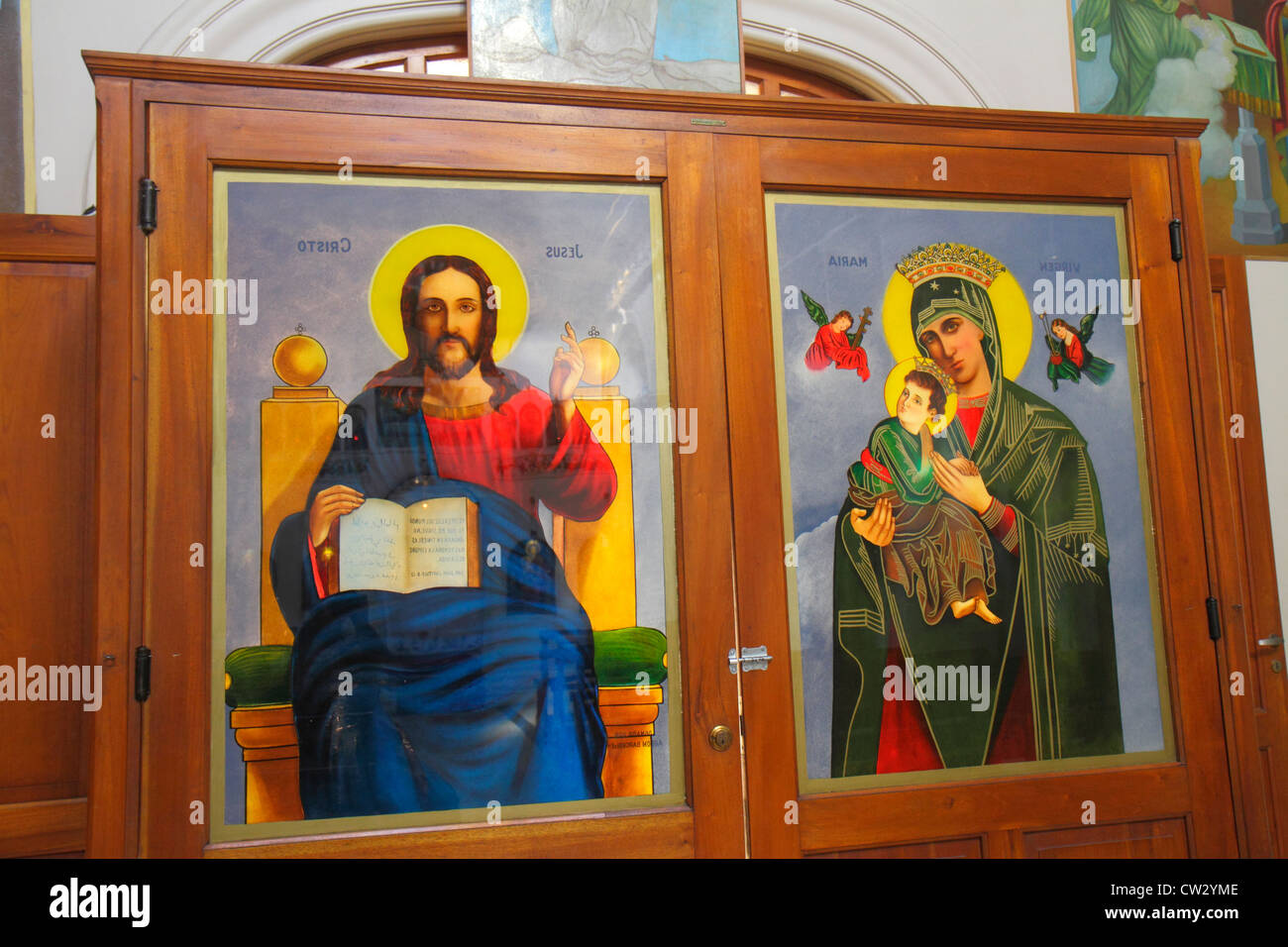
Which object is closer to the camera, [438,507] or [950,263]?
[438,507]

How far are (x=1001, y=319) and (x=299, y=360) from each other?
6.41 feet

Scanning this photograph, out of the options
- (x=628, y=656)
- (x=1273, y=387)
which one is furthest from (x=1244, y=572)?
(x=628, y=656)

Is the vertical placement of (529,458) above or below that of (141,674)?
above

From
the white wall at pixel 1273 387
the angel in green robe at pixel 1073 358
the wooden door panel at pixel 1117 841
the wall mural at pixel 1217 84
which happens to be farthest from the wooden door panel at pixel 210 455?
the white wall at pixel 1273 387

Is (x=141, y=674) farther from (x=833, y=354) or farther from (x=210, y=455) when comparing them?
(x=833, y=354)

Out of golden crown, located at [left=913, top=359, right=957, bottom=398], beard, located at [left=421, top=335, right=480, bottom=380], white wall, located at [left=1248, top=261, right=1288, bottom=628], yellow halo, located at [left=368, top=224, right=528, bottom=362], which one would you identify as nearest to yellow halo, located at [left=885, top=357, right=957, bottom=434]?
golden crown, located at [left=913, top=359, right=957, bottom=398]

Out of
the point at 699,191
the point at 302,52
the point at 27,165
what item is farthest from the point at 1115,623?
the point at 27,165

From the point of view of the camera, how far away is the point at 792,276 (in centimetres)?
264

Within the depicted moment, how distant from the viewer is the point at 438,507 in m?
2.37

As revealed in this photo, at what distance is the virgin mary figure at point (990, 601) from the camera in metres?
2.58

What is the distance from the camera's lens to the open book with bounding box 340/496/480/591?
233 cm

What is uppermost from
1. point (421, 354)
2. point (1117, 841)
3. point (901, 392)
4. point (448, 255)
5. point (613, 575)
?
point (448, 255)

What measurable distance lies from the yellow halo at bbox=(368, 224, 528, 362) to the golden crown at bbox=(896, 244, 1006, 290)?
43.4 inches

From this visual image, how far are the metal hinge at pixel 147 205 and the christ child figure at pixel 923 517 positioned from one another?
1.90 metres
